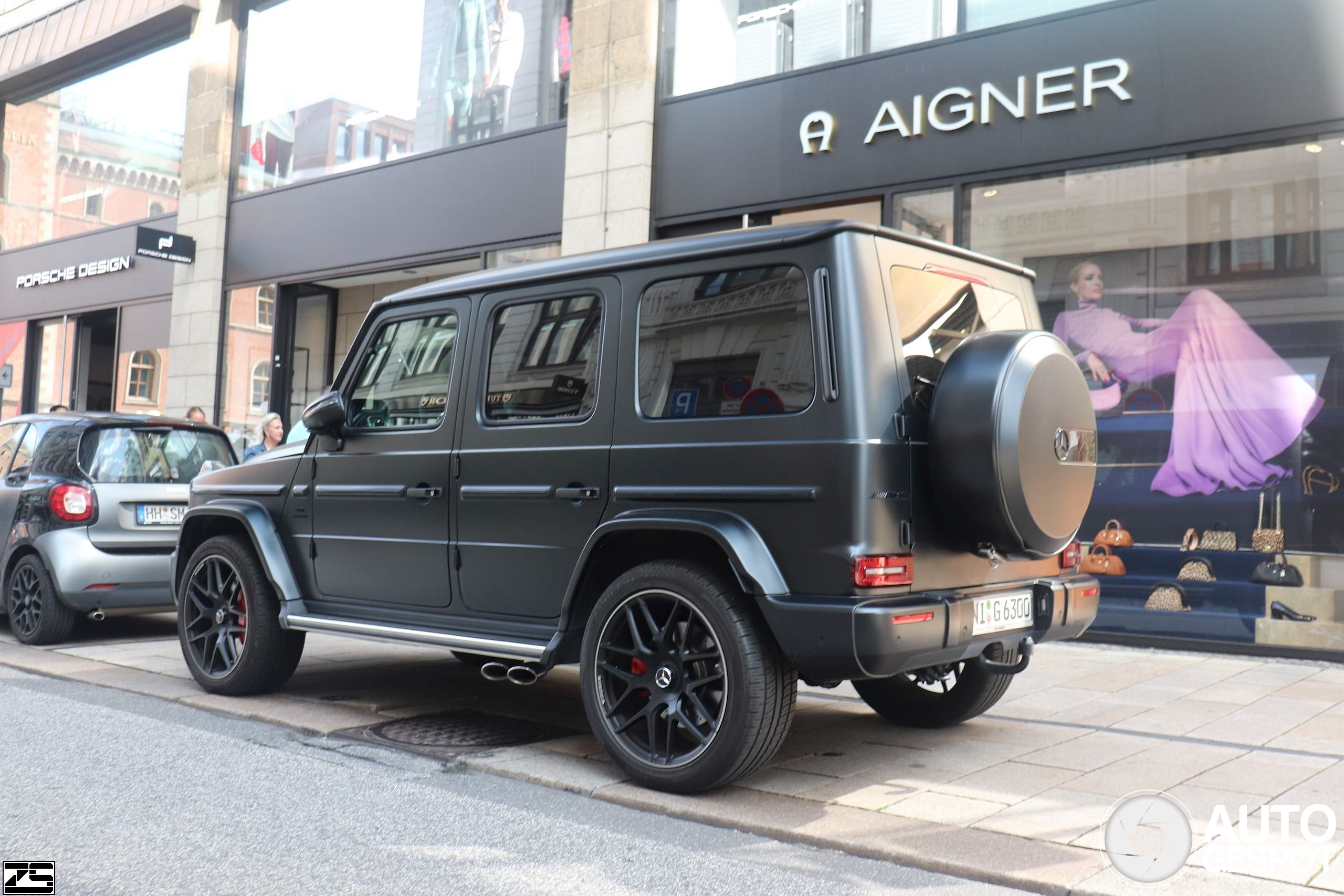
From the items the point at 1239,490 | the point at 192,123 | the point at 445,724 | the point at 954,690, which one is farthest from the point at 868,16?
the point at 192,123

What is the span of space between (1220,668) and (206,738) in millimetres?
5895

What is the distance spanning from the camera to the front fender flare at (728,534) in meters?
3.99

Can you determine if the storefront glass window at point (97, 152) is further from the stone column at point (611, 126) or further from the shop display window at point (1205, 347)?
the shop display window at point (1205, 347)

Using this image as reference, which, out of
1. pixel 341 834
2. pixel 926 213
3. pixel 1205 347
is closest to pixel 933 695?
pixel 341 834

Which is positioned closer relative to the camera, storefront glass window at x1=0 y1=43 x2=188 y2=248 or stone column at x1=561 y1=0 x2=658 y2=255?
stone column at x1=561 y1=0 x2=658 y2=255

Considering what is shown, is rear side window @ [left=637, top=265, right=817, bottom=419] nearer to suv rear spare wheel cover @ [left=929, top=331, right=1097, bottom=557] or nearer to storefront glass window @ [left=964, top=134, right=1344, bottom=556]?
suv rear spare wheel cover @ [left=929, top=331, right=1097, bottom=557]

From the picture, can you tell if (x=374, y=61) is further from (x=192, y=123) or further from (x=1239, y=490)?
(x=1239, y=490)

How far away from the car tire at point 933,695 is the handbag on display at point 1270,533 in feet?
11.3

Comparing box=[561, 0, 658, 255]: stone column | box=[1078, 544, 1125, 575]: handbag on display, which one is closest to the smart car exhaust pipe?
box=[1078, 544, 1125, 575]: handbag on display

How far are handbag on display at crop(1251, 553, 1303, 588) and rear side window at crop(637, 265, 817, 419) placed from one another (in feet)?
17.1

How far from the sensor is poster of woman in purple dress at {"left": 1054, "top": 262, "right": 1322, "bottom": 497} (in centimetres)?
782

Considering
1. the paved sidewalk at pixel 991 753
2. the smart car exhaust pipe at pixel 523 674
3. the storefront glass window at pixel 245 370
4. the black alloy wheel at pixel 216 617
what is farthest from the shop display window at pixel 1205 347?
the storefront glass window at pixel 245 370

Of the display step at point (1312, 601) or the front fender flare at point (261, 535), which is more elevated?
the front fender flare at point (261, 535)

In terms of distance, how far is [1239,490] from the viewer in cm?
795
